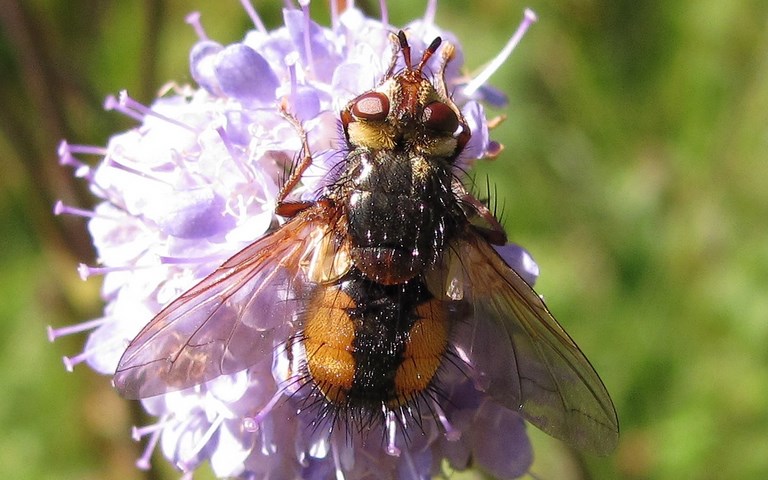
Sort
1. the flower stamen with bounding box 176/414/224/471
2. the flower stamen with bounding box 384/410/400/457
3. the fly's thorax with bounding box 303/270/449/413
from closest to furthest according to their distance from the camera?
the fly's thorax with bounding box 303/270/449/413, the flower stamen with bounding box 384/410/400/457, the flower stamen with bounding box 176/414/224/471

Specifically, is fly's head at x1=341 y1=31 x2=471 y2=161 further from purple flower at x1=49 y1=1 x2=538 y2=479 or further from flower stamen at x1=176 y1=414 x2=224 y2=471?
flower stamen at x1=176 y1=414 x2=224 y2=471

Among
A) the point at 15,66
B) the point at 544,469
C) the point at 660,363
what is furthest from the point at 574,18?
the point at 15,66

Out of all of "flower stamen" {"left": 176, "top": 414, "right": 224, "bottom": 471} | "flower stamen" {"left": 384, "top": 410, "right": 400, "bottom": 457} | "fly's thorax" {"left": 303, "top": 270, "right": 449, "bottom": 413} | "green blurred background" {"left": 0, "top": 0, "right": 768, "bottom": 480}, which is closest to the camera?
"fly's thorax" {"left": 303, "top": 270, "right": 449, "bottom": 413}

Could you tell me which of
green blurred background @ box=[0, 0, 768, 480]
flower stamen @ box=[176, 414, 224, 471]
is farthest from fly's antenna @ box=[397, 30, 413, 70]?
green blurred background @ box=[0, 0, 768, 480]

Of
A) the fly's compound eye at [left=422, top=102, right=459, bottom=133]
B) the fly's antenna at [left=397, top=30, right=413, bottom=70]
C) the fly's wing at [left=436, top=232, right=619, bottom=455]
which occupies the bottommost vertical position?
the fly's wing at [left=436, top=232, right=619, bottom=455]

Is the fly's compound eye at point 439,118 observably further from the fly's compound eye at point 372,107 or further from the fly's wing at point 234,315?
the fly's wing at point 234,315

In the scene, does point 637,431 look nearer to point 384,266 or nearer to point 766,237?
point 766,237

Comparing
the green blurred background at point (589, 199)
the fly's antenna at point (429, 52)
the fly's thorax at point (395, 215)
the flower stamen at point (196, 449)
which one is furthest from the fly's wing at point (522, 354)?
the green blurred background at point (589, 199)
